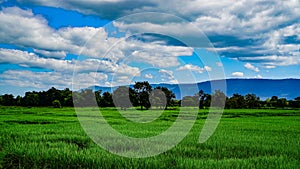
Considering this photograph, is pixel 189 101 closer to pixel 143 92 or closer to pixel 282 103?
pixel 143 92

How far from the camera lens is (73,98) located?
27656mm

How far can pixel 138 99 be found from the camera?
20.0 m

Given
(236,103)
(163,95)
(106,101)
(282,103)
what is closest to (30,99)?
(106,101)

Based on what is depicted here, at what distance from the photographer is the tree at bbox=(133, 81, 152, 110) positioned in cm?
1720

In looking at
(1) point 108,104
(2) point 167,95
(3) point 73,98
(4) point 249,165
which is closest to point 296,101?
(2) point 167,95

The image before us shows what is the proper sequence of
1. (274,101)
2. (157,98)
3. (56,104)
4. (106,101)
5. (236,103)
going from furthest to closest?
(236,103), (274,101), (56,104), (106,101), (157,98)

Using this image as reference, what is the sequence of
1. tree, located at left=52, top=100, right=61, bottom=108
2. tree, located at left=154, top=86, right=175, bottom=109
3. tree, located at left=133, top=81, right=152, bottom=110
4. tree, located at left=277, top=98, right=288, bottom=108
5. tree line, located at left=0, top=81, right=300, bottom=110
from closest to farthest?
tree, located at left=133, top=81, right=152, bottom=110, tree line, located at left=0, top=81, right=300, bottom=110, tree, located at left=154, top=86, right=175, bottom=109, tree, located at left=52, top=100, right=61, bottom=108, tree, located at left=277, top=98, right=288, bottom=108

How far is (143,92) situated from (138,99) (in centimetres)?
119

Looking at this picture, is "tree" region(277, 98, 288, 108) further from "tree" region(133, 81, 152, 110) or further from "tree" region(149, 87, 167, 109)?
"tree" region(133, 81, 152, 110)

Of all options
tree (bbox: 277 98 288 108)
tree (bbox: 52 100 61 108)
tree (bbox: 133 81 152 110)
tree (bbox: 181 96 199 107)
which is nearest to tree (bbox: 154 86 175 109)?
tree (bbox: 133 81 152 110)

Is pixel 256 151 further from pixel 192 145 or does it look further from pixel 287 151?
pixel 192 145

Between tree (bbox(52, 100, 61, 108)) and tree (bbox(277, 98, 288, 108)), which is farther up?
tree (bbox(277, 98, 288, 108))

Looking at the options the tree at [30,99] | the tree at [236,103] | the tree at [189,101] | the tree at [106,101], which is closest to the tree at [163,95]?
the tree at [189,101]

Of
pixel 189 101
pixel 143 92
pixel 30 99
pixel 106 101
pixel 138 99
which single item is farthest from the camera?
pixel 30 99
